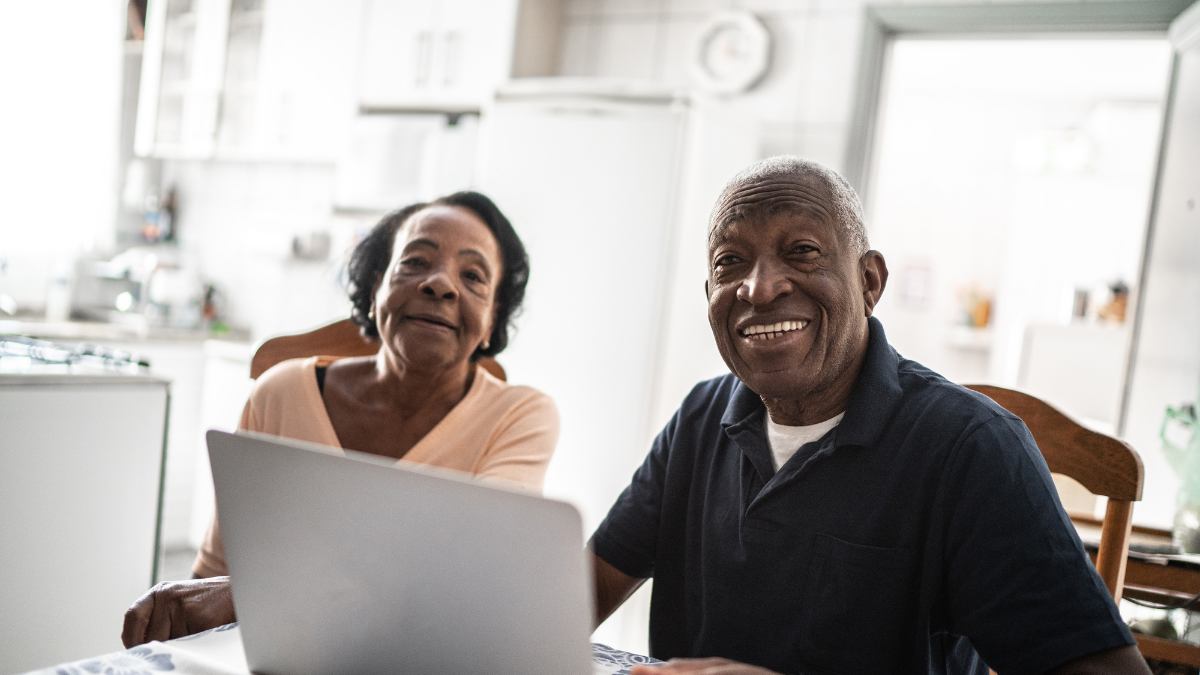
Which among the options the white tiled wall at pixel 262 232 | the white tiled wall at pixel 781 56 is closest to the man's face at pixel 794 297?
the white tiled wall at pixel 781 56

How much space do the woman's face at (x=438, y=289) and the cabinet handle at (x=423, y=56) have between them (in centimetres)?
199

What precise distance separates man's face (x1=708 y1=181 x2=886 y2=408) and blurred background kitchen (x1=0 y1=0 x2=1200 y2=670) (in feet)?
3.73

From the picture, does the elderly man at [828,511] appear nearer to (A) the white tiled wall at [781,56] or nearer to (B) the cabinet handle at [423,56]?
(A) the white tiled wall at [781,56]

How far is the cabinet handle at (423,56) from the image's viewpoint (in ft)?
10.6

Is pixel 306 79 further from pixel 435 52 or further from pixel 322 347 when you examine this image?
pixel 322 347

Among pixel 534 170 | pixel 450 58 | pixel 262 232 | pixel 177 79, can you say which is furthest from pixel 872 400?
pixel 177 79

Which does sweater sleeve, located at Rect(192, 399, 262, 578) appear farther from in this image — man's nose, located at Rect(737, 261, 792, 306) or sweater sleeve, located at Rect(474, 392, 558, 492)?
man's nose, located at Rect(737, 261, 792, 306)

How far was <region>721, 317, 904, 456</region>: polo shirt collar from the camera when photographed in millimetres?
958

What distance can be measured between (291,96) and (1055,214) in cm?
446

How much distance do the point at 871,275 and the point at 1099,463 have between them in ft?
1.25

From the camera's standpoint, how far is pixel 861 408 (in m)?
0.97

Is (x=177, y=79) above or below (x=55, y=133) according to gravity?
above

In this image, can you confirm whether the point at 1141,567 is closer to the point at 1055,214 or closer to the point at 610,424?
the point at 610,424

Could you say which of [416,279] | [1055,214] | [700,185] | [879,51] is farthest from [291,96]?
[1055,214]
